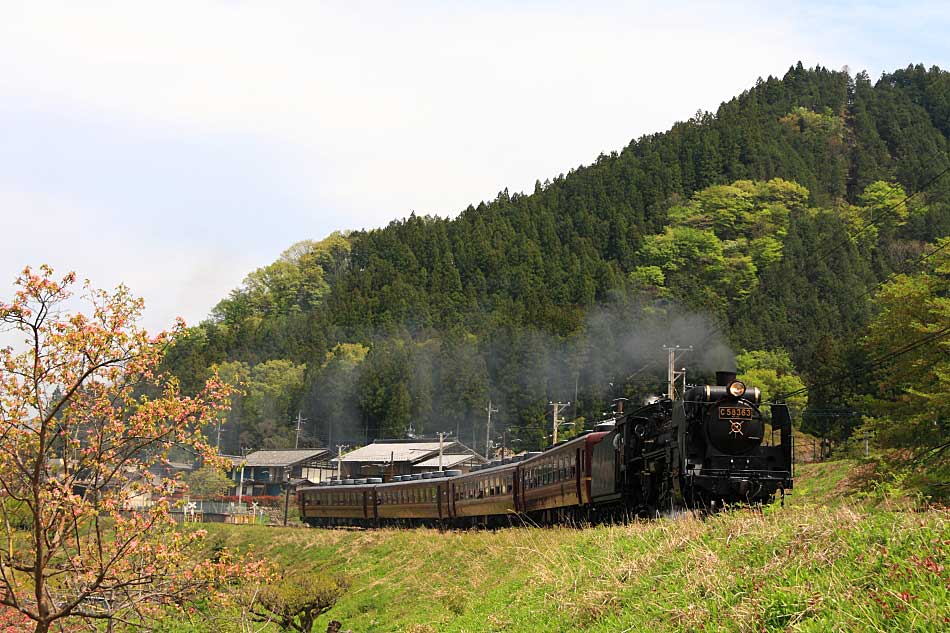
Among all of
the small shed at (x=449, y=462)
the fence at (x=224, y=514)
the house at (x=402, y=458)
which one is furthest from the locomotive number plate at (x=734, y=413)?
the small shed at (x=449, y=462)

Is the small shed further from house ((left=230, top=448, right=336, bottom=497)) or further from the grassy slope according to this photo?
the grassy slope

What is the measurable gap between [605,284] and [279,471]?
143ft

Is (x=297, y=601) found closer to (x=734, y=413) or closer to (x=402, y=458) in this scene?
(x=734, y=413)

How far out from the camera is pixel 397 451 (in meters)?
94.0

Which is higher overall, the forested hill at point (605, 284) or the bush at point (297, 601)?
the forested hill at point (605, 284)

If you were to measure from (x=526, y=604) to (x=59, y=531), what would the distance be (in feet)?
21.5

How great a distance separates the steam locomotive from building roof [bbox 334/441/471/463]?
52.0 meters

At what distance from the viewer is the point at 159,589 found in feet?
48.3

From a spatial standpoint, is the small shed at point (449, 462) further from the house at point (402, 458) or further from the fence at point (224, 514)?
the fence at point (224, 514)

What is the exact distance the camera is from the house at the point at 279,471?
98319 millimetres

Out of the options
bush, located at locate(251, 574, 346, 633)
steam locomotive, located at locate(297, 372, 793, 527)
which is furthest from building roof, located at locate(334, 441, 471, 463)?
bush, located at locate(251, 574, 346, 633)

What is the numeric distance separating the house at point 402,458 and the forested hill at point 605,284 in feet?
19.6

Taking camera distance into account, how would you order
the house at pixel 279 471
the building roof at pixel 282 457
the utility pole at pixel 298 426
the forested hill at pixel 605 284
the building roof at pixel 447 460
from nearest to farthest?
the building roof at pixel 447 460, the forested hill at pixel 605 284, the house at pixel 279 471, the building roof at pixel 282 457, the utility pole at pixel 298 426

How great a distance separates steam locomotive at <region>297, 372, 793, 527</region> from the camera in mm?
19359
